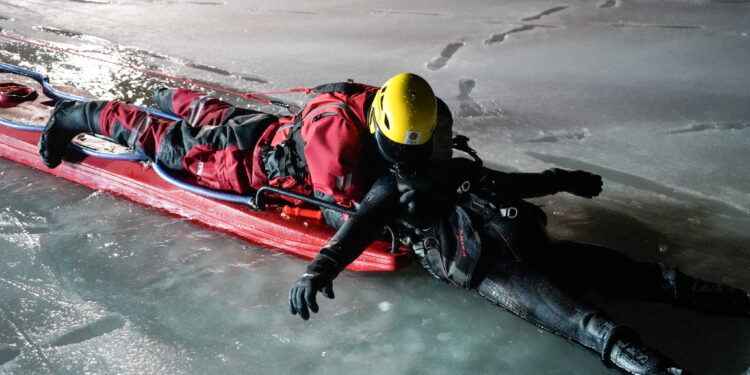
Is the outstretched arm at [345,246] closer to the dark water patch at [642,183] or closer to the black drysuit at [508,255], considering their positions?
the black drysuit at [508,255]

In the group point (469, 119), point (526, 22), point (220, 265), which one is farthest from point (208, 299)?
point (526, 22)

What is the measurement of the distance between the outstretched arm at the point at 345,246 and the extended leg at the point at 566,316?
568 mm

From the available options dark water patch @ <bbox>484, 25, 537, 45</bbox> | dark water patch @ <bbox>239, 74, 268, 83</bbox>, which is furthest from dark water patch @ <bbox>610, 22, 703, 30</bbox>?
dark water patch @ <bbox>239, 74, 268, 83</bbox>

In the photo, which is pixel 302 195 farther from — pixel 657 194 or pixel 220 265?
pixel 657 194

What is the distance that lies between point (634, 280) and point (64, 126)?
10.9ft

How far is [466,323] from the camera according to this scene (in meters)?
2.73

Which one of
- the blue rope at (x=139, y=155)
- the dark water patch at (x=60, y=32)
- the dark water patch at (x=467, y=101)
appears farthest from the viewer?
the dark water patch at (x=60, y=32)

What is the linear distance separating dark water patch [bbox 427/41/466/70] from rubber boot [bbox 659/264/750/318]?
11.5 ft

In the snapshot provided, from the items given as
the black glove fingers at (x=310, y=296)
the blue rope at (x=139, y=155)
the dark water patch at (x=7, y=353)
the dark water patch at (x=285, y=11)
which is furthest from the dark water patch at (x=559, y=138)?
the dark water patch at (x=285, y=11)

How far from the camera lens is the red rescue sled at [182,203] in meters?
3.01

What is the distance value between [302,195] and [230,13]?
5.29 metres

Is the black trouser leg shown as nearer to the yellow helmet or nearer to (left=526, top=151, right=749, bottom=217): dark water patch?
the yellow helmet

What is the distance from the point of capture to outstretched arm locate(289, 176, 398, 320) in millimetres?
2266

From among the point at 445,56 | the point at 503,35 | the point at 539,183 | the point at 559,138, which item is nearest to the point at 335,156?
the point at 539,183
